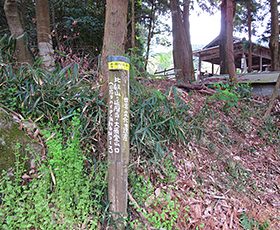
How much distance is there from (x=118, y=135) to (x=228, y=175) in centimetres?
194

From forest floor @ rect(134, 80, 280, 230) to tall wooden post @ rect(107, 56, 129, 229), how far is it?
16.1 inches

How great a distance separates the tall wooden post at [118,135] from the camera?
217 centimetres

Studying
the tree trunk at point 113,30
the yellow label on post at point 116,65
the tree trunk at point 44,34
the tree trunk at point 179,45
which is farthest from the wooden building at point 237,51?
the yellow label on post at point 116,65

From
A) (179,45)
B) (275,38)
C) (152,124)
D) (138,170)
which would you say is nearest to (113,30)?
(152,124)

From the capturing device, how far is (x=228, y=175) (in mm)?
3379

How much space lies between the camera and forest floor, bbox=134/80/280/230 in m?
2.73

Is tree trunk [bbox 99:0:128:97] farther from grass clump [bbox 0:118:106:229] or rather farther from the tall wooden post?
grass clump [bbox 0:118:106:229]

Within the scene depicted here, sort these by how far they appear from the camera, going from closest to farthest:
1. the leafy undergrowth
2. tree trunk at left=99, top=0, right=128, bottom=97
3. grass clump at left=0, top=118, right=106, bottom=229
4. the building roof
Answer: grass clump at left=0, top=118, right=106, bottom=229 → the leafy undergrowth → tree trunk at left=99, top=0, right=128, bottom=97 → the building roof

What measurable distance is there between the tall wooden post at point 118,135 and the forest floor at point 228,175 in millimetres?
410

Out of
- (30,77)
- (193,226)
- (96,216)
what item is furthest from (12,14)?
(193,226)

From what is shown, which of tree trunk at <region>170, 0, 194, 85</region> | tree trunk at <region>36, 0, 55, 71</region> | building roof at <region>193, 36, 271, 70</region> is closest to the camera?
tree trunk at <region>36, 0, 55, 71</region>

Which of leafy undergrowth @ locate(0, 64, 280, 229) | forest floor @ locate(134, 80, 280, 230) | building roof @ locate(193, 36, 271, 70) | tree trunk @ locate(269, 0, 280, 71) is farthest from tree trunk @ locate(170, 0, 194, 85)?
building roof @ locate(193, 36, 271, 70)

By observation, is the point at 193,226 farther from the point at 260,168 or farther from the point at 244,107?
the point at 244,107

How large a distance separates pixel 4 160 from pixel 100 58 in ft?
5.55
